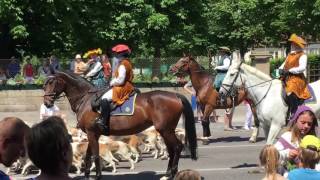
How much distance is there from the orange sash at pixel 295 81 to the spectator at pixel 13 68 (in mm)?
18911

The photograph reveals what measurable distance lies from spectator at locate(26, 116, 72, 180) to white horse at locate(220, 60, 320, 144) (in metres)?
8.92

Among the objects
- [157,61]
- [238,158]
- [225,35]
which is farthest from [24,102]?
[225,35]

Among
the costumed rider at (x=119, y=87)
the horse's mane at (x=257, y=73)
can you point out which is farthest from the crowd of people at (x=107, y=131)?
the horse's mane at (x=257, y=73)

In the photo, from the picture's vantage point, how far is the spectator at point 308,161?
597 centimetres

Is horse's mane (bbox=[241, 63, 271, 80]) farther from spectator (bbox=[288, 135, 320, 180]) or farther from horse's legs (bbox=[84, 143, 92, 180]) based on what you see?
spectator (bbox=[288, 135, 320, 180])

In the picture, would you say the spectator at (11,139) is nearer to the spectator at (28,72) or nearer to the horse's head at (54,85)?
the horse's head at (54,85)

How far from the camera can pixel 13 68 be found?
99.3 feet

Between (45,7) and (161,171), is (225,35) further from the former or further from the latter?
(161,171)

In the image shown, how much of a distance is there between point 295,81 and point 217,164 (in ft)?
8.98

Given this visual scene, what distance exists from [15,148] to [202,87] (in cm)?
1405

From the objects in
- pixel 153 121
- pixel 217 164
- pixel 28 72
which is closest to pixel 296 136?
pixel 153 121

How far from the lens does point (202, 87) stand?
18.6 m

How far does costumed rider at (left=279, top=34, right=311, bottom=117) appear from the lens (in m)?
13.0

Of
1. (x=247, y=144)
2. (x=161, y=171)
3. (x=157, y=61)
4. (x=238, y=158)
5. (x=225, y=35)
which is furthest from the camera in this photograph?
(x=225, y=35)
